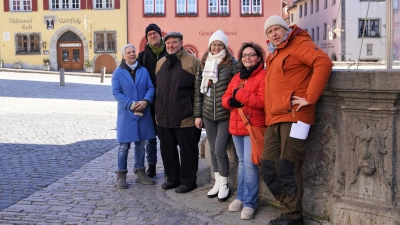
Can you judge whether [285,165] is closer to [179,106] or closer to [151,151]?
[179,106]

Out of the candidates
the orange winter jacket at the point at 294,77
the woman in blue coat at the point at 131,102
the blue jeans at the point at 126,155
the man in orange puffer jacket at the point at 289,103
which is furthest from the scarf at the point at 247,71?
the blue jeans at the point at 126,155

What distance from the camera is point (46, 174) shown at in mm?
7621

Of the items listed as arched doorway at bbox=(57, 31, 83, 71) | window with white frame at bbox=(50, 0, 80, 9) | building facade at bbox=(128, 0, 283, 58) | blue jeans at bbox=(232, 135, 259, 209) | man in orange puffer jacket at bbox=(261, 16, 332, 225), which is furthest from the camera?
arched doorway at bbox=(57, 31, 83, 71)

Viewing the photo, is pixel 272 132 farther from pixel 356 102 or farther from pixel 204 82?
pixel 204 82

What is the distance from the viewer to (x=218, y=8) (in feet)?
146

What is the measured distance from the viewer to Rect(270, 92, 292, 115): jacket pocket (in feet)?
15.2

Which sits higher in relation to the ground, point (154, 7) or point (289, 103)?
point (154, 7)

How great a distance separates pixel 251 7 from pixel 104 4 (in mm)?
11544

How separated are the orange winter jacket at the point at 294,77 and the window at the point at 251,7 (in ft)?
132

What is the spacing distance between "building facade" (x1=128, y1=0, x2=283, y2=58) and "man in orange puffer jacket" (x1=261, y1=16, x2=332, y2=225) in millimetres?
39730

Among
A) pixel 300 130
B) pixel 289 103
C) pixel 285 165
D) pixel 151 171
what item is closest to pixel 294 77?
pixel 289 103

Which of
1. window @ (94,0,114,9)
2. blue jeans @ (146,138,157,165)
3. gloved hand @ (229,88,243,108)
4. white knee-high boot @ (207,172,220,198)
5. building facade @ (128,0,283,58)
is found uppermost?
window @ (94,0,114,9)

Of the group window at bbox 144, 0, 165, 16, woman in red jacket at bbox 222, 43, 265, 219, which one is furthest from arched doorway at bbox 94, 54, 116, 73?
woman in red jacket at bbox 222, 43, 265, 219

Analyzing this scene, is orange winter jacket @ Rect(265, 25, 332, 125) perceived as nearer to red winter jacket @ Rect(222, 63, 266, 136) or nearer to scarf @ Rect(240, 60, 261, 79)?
red winter jacket @ Rect(222, 63, 266, 136)
